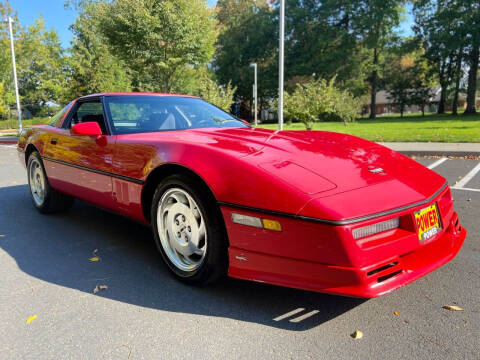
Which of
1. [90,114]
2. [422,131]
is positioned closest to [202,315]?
[90,114]

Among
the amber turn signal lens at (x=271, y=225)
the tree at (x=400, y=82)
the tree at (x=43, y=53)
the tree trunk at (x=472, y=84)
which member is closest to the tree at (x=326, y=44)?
the tree at (x=400, y=82)

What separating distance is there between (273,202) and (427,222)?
36.4 inches

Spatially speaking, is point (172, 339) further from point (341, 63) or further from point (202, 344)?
point (341, 63)

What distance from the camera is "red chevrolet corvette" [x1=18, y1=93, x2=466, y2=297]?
1.89 meters

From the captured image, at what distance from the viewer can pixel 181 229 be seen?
259cm

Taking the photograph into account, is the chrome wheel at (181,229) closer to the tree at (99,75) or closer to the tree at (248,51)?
A: the tree at (99,75)

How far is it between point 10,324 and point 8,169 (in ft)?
23.1

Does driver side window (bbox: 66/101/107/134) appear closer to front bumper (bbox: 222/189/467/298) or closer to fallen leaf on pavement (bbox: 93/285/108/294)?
fallen leaf on pavement (bbox: 93/285/108/294)

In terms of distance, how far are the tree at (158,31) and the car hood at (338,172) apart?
16374mm

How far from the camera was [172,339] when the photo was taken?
1984 millimetres

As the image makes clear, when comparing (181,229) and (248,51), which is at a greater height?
(248,51)

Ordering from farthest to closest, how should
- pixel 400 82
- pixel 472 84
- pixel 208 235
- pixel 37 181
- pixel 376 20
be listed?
pixel 400 82, pixel 376 20, pixel 472 84, pixel 37 181, pixel 208 235

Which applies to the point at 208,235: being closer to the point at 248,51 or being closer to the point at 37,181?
the point at 37,181

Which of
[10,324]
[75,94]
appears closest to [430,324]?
[10,324]
